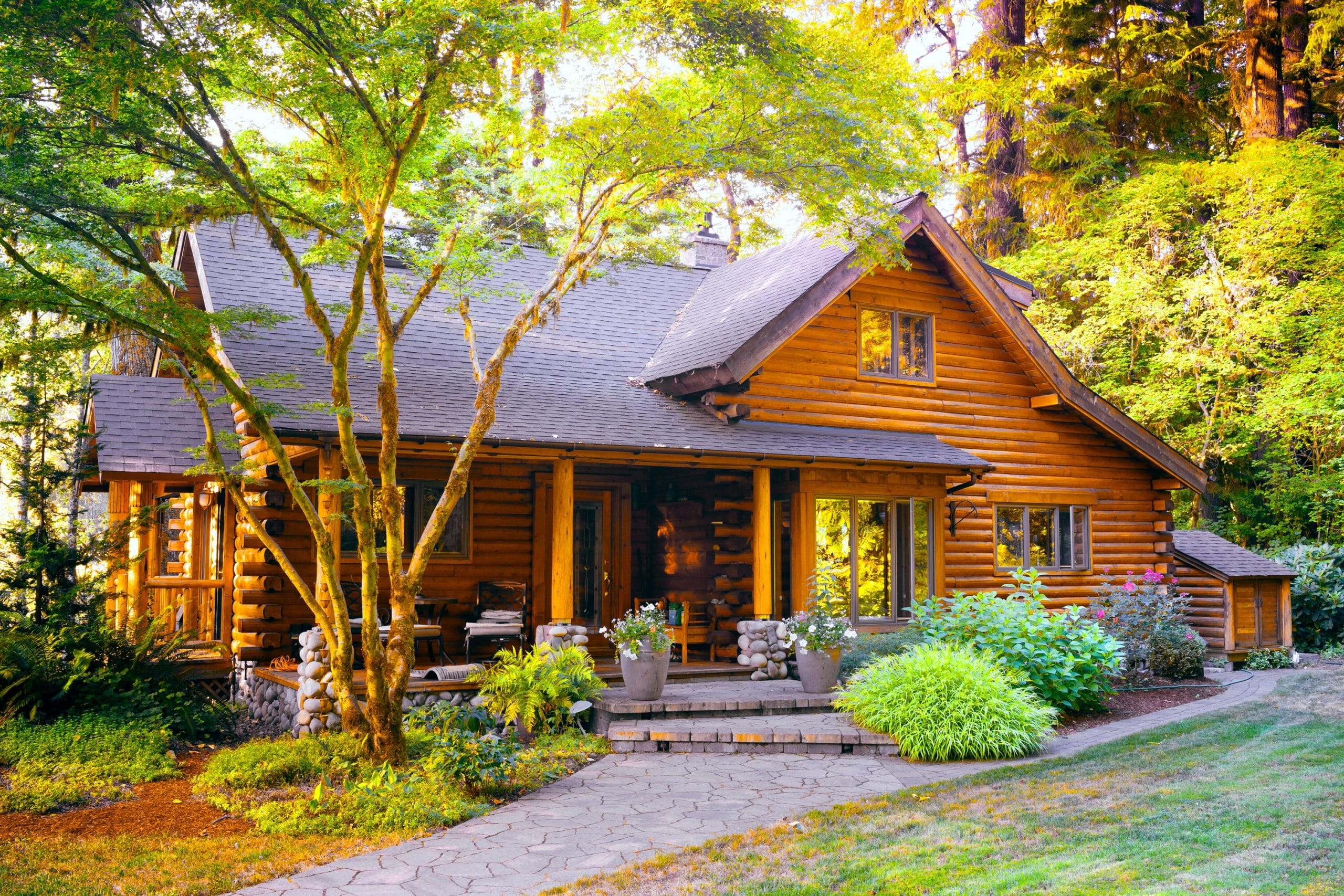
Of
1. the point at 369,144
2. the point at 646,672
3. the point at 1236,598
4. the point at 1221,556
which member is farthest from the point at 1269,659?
the point at 369,144

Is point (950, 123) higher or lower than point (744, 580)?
higher

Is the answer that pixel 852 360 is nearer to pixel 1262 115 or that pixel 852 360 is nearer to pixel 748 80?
pixel 748 80

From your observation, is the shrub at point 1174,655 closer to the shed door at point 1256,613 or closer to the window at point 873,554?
the shed door at point 1256,613

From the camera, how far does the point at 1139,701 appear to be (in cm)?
1176

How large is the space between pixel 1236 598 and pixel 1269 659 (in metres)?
0.98

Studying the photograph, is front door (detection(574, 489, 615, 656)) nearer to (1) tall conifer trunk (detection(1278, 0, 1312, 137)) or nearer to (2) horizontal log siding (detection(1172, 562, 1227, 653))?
(2) horizontal log siding (detection(1172, 562, 1227, 653))

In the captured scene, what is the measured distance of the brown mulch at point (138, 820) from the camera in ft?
23.2

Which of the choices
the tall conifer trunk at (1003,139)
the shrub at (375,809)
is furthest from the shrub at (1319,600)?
the shrub at (375,809)

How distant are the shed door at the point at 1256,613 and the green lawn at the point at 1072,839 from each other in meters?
7.68

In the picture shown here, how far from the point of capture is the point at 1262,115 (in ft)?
69.9

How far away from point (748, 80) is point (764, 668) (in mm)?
6616

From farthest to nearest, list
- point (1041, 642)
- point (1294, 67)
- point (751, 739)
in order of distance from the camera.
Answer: point (1294, 67) → point (1041, 642) → point (751, 739)

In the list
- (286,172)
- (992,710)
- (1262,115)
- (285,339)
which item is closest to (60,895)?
(286,172)

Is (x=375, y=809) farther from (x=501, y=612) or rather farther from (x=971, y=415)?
(x=971, y=415)
